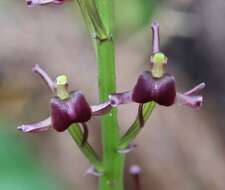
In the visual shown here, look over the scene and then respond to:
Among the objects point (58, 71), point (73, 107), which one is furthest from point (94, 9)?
point (58, 71)

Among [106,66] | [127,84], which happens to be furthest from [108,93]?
[127,84]

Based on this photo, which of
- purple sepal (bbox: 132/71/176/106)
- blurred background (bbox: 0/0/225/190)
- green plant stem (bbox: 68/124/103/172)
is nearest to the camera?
purple sepal (bbox: 132/71/176/106)

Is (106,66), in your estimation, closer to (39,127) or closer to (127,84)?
(39,127)

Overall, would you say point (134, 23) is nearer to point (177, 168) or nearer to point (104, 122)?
point (177, 168)

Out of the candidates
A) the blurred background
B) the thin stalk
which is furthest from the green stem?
the blurred background

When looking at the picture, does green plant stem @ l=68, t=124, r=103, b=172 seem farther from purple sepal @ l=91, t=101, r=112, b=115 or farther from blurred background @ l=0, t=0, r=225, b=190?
blurred background @ l=0, t=0, r=225, b=190

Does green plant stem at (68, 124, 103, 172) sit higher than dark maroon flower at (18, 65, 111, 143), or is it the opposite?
dark maroon flower at (18, 65, 111, 143)
